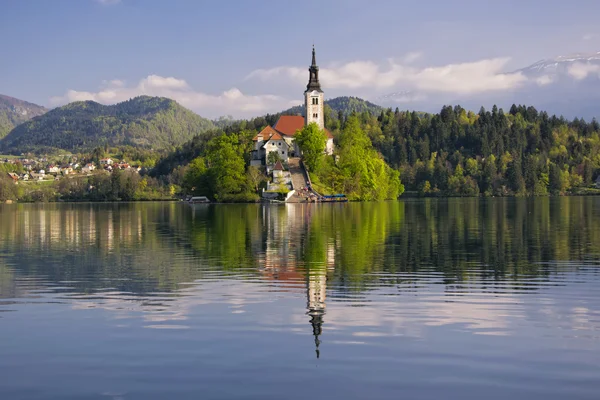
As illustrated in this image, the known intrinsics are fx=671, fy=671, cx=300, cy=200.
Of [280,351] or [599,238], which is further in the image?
[599,238]

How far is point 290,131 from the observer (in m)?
151

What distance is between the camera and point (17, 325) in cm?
1706

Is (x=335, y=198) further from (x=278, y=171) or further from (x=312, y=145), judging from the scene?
(x=278, y=171)

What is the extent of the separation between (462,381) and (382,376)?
144 cm

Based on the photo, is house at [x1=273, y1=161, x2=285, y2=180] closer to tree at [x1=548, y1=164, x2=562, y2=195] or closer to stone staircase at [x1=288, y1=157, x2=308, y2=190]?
stone staircase at [x1=288, y1=157, x2=308, y2=190]

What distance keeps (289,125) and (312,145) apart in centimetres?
2376

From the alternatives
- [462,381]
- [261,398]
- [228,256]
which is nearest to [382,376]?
[462,381]

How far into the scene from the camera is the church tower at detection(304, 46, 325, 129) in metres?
152

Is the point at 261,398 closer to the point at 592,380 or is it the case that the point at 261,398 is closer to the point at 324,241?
the point at 592,380

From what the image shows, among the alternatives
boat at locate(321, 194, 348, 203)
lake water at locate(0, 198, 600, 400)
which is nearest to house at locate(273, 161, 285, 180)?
boat at locate(321, 194, 348, 203)

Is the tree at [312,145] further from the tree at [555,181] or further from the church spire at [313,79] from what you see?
the tree at [555,181]

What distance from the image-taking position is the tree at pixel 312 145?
429 feet

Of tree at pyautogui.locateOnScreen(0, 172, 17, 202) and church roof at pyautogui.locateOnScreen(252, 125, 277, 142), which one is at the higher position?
church roof at pyautogui.locateOnScreen(252, 125, 277, 142)

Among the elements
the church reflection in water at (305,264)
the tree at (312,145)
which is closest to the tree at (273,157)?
the tree at (312,145)
